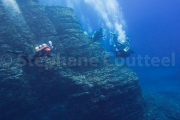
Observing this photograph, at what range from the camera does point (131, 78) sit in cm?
1449

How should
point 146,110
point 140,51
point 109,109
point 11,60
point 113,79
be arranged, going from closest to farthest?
point 11,60 < point 109,109 < point 113,79 < point 146,110 < point 140,51

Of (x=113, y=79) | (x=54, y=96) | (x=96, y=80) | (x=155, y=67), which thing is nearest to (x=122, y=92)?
(x=113, y=79)

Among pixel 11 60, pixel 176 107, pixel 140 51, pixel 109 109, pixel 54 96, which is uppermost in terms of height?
pixel 140 51

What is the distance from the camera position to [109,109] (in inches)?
503

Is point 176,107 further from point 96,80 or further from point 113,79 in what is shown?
point 96,80

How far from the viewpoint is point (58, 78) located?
40.5 feet

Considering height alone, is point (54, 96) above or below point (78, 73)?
below

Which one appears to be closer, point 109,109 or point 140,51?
point 109,109

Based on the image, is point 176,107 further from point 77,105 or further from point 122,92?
point 77,105

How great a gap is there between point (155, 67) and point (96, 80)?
52314 mm

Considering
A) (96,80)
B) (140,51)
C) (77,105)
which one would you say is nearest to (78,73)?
(96,80)

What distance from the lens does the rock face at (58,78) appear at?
11.4m

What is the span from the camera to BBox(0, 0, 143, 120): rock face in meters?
11.4

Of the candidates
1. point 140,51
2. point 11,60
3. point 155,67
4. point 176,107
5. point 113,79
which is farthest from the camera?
point 140,51
